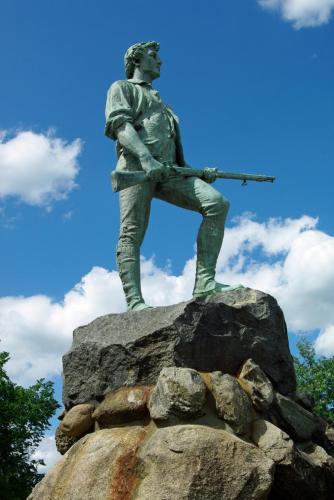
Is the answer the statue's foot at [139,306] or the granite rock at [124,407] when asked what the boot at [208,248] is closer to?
the statue's foot at [139,306]

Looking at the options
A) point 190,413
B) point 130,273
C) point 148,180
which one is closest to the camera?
point 190,413

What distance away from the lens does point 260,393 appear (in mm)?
5598

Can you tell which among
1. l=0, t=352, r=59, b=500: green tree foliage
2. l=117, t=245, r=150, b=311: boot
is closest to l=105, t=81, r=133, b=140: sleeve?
l=117, t=245, r=150, b=311: boot

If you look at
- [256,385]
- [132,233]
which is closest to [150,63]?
[132,233]

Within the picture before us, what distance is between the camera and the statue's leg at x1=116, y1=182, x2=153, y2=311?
21.6ft

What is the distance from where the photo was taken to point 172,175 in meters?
6.97

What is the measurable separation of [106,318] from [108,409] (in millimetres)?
953

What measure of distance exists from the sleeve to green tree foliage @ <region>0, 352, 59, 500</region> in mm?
15154

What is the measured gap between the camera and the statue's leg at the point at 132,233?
21.6ft

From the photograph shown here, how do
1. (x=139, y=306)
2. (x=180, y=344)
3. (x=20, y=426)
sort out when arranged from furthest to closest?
(x=20, y=426)
(x=139, y=306)
(x=180, y=344)

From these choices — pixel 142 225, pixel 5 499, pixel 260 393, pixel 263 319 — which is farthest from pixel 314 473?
pixel 5 499

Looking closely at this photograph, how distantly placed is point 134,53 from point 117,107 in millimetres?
1004

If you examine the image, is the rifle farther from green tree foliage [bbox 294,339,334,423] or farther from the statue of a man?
green tree foliage [bbox 294,339,334,423]

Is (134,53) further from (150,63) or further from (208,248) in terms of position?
(208,248)
